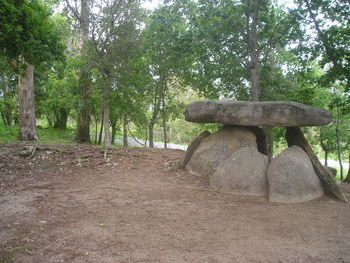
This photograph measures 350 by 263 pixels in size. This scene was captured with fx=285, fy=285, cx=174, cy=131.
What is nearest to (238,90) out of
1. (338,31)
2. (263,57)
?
(263,57)

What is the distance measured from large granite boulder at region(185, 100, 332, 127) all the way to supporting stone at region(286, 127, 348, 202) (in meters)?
0.71

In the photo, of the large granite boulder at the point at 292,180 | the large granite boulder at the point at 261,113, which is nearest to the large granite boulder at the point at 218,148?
the large granite boulder at the point at 261,113

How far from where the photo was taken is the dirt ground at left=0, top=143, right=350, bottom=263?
153 inches

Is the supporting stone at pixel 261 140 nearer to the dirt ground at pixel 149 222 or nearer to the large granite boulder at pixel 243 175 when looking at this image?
the large granite boulder at pixel 243 175

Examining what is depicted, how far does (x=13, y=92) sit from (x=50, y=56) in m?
18.0

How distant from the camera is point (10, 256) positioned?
141 inches

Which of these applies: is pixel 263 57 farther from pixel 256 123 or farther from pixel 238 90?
pixel 256 123

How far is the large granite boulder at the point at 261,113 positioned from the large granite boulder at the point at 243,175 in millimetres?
995

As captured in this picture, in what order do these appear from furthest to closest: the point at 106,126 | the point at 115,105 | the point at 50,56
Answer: the point at 115,105 < the point at 106,126 < the point at 50,56

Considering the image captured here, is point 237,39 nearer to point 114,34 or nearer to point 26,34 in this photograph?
point 114,34

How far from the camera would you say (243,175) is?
738 centimetres

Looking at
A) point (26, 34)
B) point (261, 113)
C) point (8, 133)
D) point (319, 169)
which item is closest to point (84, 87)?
point (8, 133)

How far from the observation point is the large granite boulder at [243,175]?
721 cm

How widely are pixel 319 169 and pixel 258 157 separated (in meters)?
1.54
